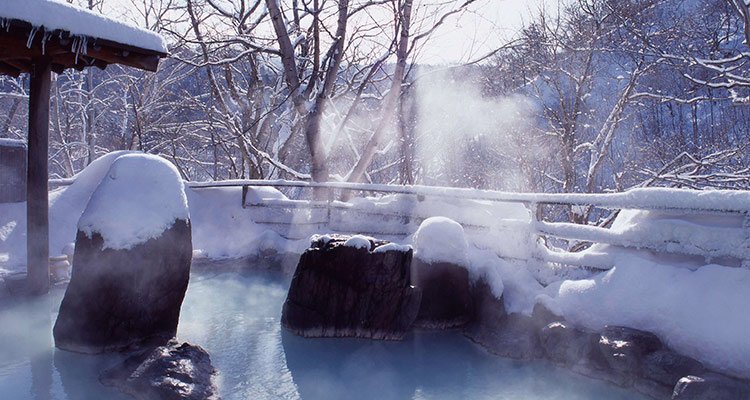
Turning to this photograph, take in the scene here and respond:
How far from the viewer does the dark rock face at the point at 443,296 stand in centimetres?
533

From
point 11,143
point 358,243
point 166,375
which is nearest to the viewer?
point 166,375

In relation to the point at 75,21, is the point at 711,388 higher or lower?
lower

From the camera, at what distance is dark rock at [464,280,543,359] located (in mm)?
4711

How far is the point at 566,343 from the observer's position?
14.4ft

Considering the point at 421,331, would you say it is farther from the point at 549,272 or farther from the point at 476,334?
the point at 549,272

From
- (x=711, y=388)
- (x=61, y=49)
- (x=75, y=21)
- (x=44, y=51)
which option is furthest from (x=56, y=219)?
(x=711, y=388)

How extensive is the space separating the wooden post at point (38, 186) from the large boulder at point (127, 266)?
2161 mm

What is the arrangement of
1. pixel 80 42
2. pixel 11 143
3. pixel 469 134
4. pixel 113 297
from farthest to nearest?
pixel 469 134, pixel 11 143, pixel 80 42, pixel 113 297

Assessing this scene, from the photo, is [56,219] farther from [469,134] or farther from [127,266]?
[469,134]

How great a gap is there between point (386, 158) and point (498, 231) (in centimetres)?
2378

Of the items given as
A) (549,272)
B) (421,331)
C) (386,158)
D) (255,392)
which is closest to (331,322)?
(421,331)

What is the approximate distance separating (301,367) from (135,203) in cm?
229

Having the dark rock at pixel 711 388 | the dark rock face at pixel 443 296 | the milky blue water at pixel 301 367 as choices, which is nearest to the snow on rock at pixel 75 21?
the milky blue water at pixel 301 367

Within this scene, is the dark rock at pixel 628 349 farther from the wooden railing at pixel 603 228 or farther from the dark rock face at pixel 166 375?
the dark rock face at pixel 166 375
